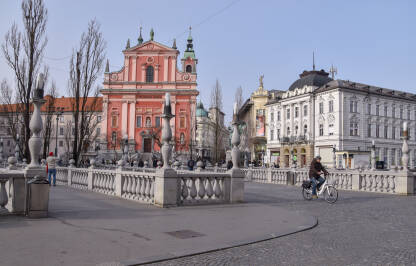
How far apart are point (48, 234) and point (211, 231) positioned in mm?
2868

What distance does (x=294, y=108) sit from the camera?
2453 inches

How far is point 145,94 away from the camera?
6525 cm

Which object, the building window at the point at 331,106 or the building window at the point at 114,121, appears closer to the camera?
the building window at the point at 331,106

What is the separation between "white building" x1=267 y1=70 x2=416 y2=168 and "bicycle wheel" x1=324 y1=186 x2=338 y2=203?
39.2 meters

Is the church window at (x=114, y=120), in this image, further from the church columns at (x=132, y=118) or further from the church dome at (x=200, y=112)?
the church dome at (x=200, y=112)

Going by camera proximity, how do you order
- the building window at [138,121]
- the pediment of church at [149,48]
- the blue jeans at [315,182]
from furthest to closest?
the pediment of church at [149,48], the building window at [138,121], the blue jeans at [315,182]

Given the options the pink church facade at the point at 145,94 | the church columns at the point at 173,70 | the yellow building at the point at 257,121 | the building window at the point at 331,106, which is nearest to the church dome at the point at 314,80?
the building window at the point at 331,106

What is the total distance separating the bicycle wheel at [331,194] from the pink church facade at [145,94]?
2011 inches

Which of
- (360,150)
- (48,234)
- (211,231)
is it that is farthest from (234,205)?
(360,150)

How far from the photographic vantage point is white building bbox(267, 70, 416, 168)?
53.1m

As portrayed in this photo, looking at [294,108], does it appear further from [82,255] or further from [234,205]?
[82,255]

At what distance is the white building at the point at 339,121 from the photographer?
53.1m

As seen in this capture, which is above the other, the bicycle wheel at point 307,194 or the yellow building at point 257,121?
the yellow building at point 257,121

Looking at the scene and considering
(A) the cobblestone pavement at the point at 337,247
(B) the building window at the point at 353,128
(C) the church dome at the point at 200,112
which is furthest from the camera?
(C) the church dome at the point at 200,112
